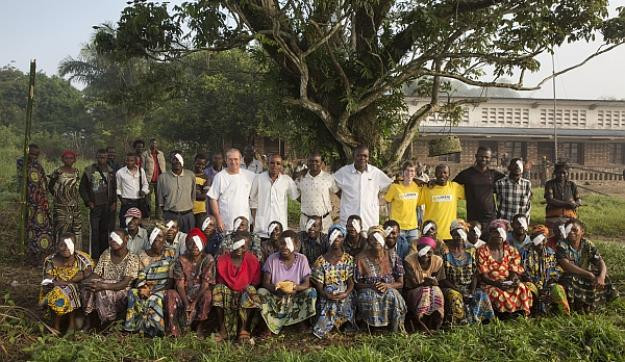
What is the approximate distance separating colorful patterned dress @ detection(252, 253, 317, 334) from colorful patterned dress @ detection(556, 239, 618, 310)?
2.64 m

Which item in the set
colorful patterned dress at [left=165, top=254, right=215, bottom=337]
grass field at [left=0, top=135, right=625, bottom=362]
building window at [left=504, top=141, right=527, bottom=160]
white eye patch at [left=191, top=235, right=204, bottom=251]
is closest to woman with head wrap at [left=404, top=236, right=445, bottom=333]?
grass field at [left=0, top=135, right=625, bottom=362]

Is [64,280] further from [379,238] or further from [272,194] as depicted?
[379,238]

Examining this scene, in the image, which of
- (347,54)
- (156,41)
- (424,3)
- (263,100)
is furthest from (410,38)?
(263,100)

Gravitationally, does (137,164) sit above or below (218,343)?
above

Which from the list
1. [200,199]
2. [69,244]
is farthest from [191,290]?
[200,199]

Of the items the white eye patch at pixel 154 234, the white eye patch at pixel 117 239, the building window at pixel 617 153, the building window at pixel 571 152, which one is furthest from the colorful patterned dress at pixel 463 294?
the building window at pixel 617 153

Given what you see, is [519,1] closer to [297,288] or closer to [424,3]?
[424,3]

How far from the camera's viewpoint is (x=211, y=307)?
16.9 ft

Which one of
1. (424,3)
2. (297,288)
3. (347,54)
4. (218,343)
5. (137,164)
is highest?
(424,3)

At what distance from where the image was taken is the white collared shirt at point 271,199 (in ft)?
20.1

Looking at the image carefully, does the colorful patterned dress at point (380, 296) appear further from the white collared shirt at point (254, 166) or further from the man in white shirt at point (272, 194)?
the white collared shirt at point (254, 166)

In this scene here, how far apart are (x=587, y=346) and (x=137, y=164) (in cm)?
567

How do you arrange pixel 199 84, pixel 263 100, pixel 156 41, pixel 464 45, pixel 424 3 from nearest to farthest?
pixel 424 3 < pixel 156 41 < pixel 464 45 < pixel 263 100 < pixel 199 84

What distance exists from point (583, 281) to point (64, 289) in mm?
5111
